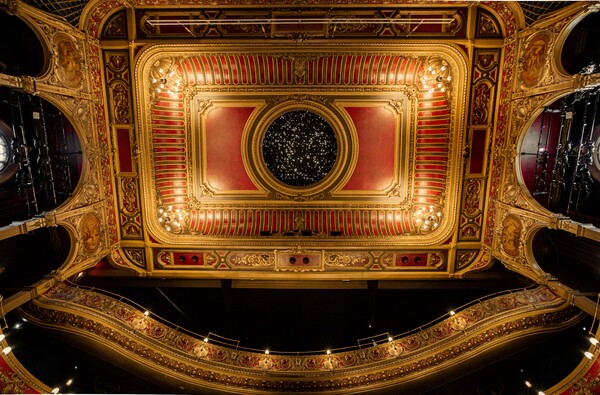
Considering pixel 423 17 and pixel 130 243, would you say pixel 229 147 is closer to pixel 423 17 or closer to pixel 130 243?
pixel 130 243

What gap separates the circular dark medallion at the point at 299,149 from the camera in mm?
7828

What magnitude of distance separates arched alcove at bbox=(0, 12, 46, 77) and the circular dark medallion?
5506mm

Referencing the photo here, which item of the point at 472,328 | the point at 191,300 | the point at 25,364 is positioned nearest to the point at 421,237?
the point at 472,328

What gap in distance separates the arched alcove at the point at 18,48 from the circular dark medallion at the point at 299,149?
5506mm

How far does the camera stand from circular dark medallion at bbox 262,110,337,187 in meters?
7.83

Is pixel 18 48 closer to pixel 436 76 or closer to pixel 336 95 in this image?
pixel 336 95

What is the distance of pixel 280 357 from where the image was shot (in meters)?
6.55

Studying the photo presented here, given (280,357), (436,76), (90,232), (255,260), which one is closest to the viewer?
(280,357)

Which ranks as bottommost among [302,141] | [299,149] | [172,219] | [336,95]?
[172,219]

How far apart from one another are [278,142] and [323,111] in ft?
4.68

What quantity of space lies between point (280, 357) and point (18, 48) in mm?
9195

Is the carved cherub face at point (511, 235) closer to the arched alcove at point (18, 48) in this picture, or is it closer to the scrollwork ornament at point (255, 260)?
the scrollwork ornament at point (255, 260)

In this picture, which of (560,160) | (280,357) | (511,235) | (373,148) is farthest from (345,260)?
(560,160)

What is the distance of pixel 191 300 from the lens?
885 centimetres
